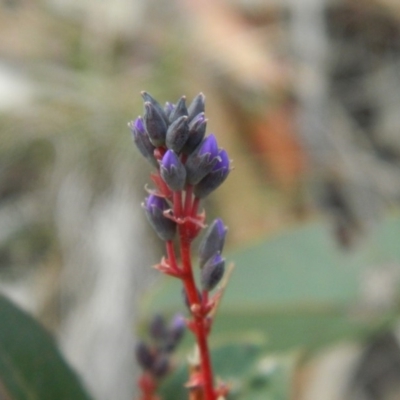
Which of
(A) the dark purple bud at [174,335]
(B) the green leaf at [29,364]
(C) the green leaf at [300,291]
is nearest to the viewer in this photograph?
(B) the green leaf at [29,364]

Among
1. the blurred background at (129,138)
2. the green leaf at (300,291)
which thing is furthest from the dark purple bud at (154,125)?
the blurred background at (129,138)

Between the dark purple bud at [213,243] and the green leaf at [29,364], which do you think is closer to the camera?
the dark purple bud at [213,243]

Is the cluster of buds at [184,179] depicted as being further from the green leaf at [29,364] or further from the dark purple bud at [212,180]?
the green leaf at [29,364]

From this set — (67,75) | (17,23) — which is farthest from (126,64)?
(17,23)

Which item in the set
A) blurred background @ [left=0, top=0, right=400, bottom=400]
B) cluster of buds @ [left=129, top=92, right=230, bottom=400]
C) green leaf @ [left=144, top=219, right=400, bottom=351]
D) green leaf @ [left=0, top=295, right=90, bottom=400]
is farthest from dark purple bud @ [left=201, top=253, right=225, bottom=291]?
blurred background @ [left=0, top=0, right=400, bottom=400]

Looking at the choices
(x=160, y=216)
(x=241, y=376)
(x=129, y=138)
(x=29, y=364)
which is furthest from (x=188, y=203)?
(x=129, y=138)

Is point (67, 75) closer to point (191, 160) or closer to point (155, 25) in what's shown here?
point (155, 25)

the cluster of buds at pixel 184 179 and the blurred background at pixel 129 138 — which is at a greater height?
the blurred background at pixel 129 138
